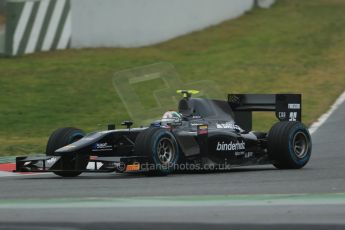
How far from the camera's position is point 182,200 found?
9.00 meters

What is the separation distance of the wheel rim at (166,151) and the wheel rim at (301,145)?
219cm

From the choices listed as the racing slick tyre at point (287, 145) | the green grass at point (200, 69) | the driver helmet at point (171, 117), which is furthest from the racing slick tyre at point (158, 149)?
the green grass at point (200, 69)

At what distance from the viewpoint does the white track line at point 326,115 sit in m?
20.9

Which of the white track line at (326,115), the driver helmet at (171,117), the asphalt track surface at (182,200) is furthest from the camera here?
Answer: the white track line at (326,115)

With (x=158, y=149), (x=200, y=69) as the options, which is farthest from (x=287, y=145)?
(x=200, y=69)

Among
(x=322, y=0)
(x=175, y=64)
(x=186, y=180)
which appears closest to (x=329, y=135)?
(x=186, y=180)

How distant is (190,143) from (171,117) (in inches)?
21.0

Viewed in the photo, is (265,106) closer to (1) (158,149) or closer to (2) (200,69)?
(1) (158,149)

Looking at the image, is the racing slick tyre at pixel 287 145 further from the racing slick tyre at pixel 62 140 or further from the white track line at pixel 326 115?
the white track line at pixel 326 115

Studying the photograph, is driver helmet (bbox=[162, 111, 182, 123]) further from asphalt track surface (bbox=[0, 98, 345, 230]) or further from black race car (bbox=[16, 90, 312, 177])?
asphalt track surface (bbox=[0, 98, 345, 230])

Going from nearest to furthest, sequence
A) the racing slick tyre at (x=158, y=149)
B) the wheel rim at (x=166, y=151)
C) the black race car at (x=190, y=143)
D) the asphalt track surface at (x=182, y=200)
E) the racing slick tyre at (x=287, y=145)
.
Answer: the asphalt track surface at (x=182, y=200) → the racing slick tyre at (x=158, y=149) → the black race car at (x=190, y=143) → the wheel rim at (x=166, y=151) → the racing slick tyre at (x=287, y=145)

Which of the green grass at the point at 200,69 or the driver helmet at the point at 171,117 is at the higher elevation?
the green grass at the point at 200,69

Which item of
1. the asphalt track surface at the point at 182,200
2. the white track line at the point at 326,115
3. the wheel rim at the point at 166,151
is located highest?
the white track line at the point at 326,115

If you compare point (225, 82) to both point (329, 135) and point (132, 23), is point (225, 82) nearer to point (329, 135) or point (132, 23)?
point (132, 23)
